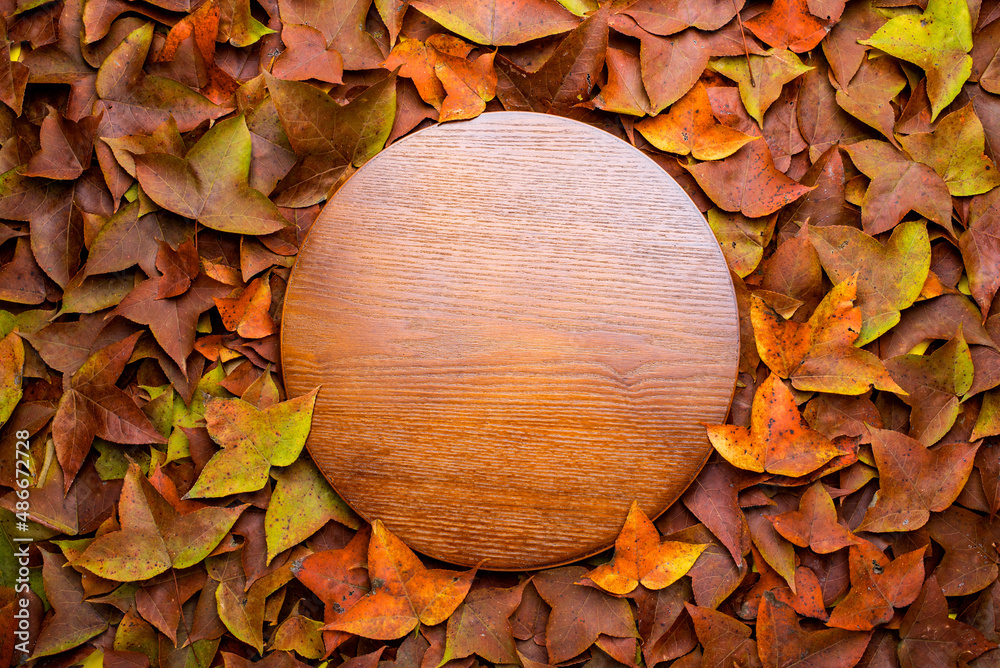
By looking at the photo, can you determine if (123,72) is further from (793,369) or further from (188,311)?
(793,369)

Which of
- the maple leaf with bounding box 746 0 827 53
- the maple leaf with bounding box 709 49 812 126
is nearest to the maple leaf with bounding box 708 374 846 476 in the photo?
the maple leaf with bounding box 709 49 812 126

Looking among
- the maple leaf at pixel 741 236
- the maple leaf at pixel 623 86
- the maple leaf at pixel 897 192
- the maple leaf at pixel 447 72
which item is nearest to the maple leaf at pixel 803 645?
the maple leaf at pixel 741 236

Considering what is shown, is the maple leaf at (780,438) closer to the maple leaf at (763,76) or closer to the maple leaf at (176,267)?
the maple leaf at (763,76)

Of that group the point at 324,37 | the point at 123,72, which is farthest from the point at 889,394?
the point at 123,72

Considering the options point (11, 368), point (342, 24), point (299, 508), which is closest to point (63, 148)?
point (11, 368)

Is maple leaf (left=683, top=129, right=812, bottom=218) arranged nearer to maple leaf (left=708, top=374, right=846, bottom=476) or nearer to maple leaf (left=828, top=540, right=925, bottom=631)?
maple leaf (left=708, top=374, right=846, bottom=476)
